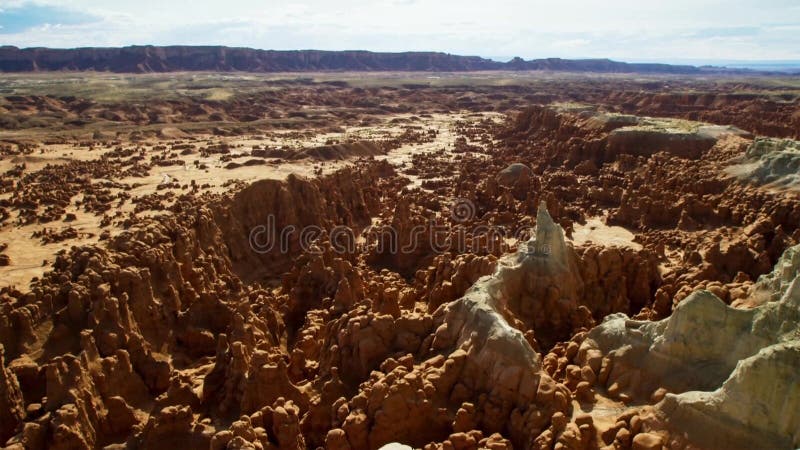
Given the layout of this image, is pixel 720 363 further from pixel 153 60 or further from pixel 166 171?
pixel 153 60

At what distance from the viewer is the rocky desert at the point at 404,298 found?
11.5m

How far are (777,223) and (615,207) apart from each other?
9.52 meters

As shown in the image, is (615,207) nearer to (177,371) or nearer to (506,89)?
(177,371)

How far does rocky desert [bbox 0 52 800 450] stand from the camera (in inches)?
454

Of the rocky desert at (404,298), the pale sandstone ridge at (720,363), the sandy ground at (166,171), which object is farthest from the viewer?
the sandy ground at (166,171)

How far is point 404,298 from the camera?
63.3 ft

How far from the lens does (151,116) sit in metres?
77.7

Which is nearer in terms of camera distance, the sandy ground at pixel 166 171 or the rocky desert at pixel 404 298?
the rocky desert at pixel 404 298

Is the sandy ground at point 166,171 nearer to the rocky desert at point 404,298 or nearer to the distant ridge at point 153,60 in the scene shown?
the rocky desert at point 404,298

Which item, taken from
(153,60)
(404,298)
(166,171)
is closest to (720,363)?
(404,298)

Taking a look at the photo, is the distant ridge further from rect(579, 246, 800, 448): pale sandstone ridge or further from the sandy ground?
rect(579, 246, 800, 448): pale sandstone ridge

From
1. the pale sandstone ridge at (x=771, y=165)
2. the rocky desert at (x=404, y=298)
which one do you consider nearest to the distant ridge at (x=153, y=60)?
the rocky desert at (x=404, y=298)

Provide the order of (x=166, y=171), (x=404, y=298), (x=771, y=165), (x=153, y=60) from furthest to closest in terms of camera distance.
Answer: (x=153, y=60) → (x=166, y=171) → (x=771, y=165) → (x=404, y=298)

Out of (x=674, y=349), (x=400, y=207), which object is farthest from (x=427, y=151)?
(x=674, y=349)
